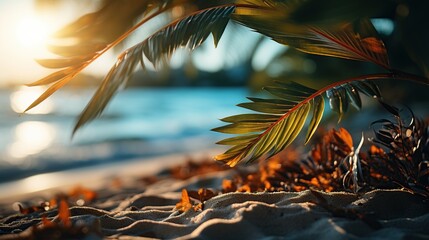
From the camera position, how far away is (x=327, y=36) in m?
1.75

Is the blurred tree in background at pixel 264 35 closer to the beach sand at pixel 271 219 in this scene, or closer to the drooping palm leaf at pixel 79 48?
the drooping palm leaf at pixel 79 48

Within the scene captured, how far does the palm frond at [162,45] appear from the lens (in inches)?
72.1

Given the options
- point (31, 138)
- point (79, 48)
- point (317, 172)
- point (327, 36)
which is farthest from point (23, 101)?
point (327, 36)

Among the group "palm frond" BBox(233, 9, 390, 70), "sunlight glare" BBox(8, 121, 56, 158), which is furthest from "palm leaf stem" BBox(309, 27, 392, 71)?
"sunlight glare" BBox(8, 121, 56, 158)

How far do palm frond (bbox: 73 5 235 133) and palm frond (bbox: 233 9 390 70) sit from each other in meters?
0.11

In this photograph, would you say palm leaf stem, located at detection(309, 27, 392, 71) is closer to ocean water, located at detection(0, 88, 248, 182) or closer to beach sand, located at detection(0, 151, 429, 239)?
beach sand, located at detection(0, 151, 429, 239)

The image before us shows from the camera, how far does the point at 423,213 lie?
1.64 m

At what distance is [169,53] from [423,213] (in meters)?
1.11

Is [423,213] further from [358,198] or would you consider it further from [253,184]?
[253,184]

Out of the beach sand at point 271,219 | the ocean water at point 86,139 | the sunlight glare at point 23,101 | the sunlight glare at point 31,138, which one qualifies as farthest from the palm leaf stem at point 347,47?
the sunlight glare at point 23,101

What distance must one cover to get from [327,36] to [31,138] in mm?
12085

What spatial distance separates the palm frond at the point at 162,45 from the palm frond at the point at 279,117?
0.32 meters

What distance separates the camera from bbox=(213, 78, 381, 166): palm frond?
5.86 ft

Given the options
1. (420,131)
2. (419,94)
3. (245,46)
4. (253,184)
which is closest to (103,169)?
(245,46)
